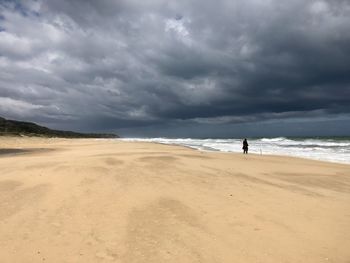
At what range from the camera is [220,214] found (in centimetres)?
832

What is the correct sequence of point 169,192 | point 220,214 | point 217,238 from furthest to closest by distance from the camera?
1. point 169,192
2. point 220,214
3. point 217,238

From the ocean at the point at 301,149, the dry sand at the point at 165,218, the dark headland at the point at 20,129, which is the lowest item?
the dry sand at the point at 165,218

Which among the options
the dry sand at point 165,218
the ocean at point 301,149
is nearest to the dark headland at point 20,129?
the ocean at point 301,149

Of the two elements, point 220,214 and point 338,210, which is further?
point 338,210

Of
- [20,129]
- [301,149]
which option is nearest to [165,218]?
[301,149]

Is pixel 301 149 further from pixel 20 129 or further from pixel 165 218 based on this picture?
pixel 20 129

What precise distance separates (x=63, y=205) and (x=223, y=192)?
4482mm

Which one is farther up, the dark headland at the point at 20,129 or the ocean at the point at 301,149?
the dark headland at the point at 20,129

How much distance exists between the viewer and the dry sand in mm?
6199

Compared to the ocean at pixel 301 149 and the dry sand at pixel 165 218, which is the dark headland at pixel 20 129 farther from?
the dry sand at pixel 165 218

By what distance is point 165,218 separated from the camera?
312 inches

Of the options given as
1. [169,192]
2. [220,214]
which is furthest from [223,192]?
[220,214]

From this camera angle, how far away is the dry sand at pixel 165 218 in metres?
6.20

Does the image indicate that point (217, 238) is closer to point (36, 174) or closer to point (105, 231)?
point (105, 231)
